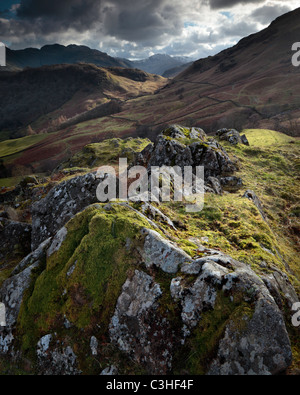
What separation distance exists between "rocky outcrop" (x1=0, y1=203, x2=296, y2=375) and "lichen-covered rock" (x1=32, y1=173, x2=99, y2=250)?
23.3 ft

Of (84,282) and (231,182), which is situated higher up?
(231,182)

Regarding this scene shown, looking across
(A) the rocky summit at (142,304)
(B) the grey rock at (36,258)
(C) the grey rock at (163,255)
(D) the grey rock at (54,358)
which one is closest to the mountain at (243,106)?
(A) the rocky summit at (142,304)

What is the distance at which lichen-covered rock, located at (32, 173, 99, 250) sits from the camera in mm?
15963

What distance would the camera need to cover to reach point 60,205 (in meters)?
17.0

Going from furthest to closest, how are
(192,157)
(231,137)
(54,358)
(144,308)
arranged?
(231,137)
(192,157)
(54,358)
(144,308)

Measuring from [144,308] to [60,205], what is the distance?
12386 mm

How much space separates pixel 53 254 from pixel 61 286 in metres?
1.68

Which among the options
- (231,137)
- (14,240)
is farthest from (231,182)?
(14,240)

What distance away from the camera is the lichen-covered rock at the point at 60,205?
16.0m

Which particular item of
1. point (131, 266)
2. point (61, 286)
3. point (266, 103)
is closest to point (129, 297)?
point (131, 266)

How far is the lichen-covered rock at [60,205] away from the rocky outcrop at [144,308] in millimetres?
7089

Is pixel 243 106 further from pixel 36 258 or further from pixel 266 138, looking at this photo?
pixel 36 258

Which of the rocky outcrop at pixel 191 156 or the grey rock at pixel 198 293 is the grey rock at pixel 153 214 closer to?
the grey rock at pixel 198 293

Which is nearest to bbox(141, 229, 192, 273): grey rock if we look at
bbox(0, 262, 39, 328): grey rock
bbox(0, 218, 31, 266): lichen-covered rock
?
bbox(0, 262, 39, 328): grey rock
